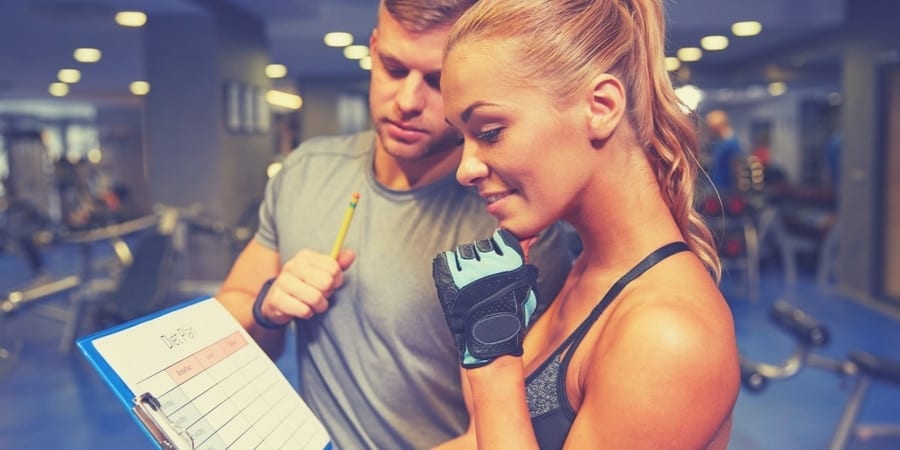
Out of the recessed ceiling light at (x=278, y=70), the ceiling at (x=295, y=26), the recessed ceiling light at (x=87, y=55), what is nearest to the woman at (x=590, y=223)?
the ceiling at (x=295, y=26)

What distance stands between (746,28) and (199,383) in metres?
9.21

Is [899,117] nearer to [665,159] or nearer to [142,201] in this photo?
[665,159]

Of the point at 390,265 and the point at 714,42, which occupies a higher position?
the point at 390,265

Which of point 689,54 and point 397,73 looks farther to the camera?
point 689,54

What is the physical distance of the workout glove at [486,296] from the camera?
0.87 m

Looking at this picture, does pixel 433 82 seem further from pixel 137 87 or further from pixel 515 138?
pixel 137 87

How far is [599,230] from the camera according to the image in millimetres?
965

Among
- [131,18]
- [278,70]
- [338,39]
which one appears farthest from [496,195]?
[278,70]

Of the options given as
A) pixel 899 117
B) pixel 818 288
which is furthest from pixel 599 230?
pixel 818 288

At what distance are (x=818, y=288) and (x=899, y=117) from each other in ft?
6.10

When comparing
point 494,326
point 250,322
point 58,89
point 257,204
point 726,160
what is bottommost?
point 58,89

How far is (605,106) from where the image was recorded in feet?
2.89

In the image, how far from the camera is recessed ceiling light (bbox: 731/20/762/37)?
28.6 ft

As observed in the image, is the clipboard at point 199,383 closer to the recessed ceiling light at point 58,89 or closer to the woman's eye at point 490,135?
the woman's eye at point 490,135
